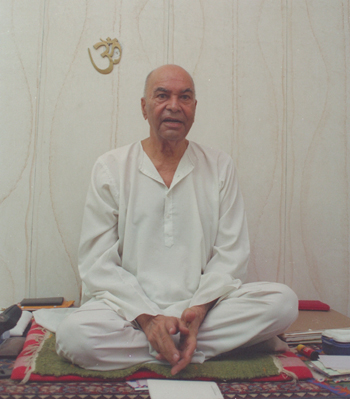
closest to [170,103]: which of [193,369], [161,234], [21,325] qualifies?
[161,234]

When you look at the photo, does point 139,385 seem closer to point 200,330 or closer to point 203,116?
point 200,330

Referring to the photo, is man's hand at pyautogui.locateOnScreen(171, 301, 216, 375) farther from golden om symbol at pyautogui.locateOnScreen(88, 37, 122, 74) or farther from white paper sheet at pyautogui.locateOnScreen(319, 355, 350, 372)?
golden om symbol at pyautogui.locateOnScreen(88, 37, 122, 74)

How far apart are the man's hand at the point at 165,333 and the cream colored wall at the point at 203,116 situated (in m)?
1.14

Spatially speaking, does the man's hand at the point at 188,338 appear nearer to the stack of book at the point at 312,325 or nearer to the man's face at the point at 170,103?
the stack of book at the point at 312,325

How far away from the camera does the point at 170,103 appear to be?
2.25 metres

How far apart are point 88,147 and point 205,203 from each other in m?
0.99

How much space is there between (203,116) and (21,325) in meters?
1.73

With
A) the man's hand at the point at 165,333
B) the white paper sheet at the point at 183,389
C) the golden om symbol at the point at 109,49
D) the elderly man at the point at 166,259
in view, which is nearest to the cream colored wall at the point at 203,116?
the golden om symbol at the point at 109,49

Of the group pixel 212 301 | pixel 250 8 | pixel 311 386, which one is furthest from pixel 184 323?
pixel 250 8

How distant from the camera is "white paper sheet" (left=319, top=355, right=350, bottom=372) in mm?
1941

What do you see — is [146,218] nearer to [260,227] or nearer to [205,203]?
[205,203]

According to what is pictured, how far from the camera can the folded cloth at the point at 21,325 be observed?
2236 mm

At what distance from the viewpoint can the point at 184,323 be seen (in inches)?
73.6

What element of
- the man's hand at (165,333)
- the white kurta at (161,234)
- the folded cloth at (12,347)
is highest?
the white kurta at (161,234)
